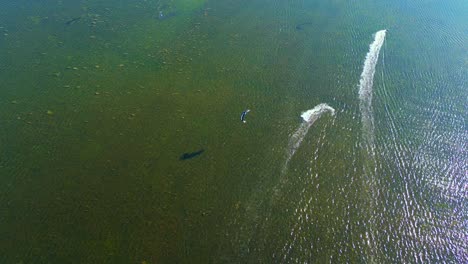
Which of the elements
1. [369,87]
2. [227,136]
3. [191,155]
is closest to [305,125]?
[227,136]

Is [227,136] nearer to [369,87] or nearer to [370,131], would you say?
[370,131]

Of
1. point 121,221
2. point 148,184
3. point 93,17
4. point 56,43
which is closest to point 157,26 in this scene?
point 93,17

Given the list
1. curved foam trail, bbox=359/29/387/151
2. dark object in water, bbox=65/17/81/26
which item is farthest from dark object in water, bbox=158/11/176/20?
curved foam trail, bbox=359/29/387/151

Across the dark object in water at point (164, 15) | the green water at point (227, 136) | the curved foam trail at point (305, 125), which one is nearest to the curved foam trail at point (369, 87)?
the green water at point (227, 136)

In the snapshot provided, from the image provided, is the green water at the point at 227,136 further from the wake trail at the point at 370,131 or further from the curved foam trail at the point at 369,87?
the curved foam trail at the point at 369,87

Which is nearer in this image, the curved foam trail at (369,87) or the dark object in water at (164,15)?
the curved foam trail at (369,87)

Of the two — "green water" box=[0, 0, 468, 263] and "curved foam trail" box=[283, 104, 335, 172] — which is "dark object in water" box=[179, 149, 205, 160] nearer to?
"green water" box=[0, 0, 468, 263]
